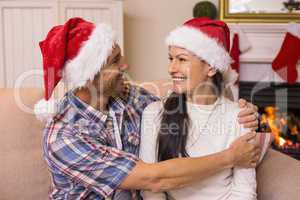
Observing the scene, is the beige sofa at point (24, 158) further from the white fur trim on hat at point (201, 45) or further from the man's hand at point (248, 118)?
the white fur trim on hat at point (201, 45)

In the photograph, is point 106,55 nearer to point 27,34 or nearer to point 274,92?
point 27,34

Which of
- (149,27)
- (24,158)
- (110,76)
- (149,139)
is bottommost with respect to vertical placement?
(24,158)

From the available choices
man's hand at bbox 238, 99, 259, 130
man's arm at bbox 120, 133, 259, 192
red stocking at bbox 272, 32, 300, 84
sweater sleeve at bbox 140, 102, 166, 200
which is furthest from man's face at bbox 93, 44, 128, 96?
red stocking at bbox 272, 32, 300, 84

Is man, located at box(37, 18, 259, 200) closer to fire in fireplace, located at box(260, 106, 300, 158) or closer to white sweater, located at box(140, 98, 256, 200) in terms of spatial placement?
white sweater, located at box(140, 98, 256, 200)

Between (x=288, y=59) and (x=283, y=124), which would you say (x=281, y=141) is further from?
(x=288, y=59)

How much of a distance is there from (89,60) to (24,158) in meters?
0.53

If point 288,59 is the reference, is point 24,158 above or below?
below

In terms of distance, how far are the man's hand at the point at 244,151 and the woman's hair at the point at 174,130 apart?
181 millimetres

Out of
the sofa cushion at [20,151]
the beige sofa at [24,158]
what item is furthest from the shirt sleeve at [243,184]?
the sofa cushion at [20,151]

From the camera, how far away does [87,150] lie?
134 centimetres

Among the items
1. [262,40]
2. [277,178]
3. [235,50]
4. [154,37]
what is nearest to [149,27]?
[154,37]

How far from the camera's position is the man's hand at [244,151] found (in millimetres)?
1401

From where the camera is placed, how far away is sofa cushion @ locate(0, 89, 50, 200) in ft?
5.40

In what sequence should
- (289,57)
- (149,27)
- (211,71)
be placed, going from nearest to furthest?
1. (211,71)
2. (289,57)
3. (149,27)
